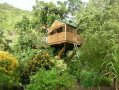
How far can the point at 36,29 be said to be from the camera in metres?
33.8

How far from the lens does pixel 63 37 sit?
96.3 ft

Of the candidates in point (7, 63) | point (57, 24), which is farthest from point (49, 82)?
point (57, 24)

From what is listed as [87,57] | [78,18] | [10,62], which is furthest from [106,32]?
[10,62]

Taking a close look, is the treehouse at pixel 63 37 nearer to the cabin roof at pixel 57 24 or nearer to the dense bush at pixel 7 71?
the cabin roof at pixel 57 24

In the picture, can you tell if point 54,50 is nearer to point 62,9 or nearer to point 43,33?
A: point 43,33

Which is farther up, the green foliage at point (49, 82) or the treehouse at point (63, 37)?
the treehouse at point (63, 37)

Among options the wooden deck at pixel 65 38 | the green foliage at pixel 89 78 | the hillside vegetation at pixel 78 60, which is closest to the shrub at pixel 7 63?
the hillside vegetation at pixel 78 60

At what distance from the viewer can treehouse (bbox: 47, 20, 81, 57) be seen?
1158 inches

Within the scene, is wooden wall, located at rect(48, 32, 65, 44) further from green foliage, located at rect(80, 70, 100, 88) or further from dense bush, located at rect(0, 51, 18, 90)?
dense bush, located at rect(0, 51, 18, 90)

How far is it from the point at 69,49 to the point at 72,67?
7.17 meters

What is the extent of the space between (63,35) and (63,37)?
0.20 m

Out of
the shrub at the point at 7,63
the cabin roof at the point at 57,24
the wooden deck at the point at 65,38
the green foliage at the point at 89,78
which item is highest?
the cabin roof at the point at 57,24

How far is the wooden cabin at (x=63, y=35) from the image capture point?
2930cm

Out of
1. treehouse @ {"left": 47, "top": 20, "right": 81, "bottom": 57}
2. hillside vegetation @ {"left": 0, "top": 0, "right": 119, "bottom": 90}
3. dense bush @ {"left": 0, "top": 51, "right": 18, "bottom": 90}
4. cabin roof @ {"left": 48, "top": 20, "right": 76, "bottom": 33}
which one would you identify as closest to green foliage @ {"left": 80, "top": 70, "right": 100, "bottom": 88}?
hillside vegetation @ {"left": 0, "top": 0, "right": 119, "bottom": 90}
